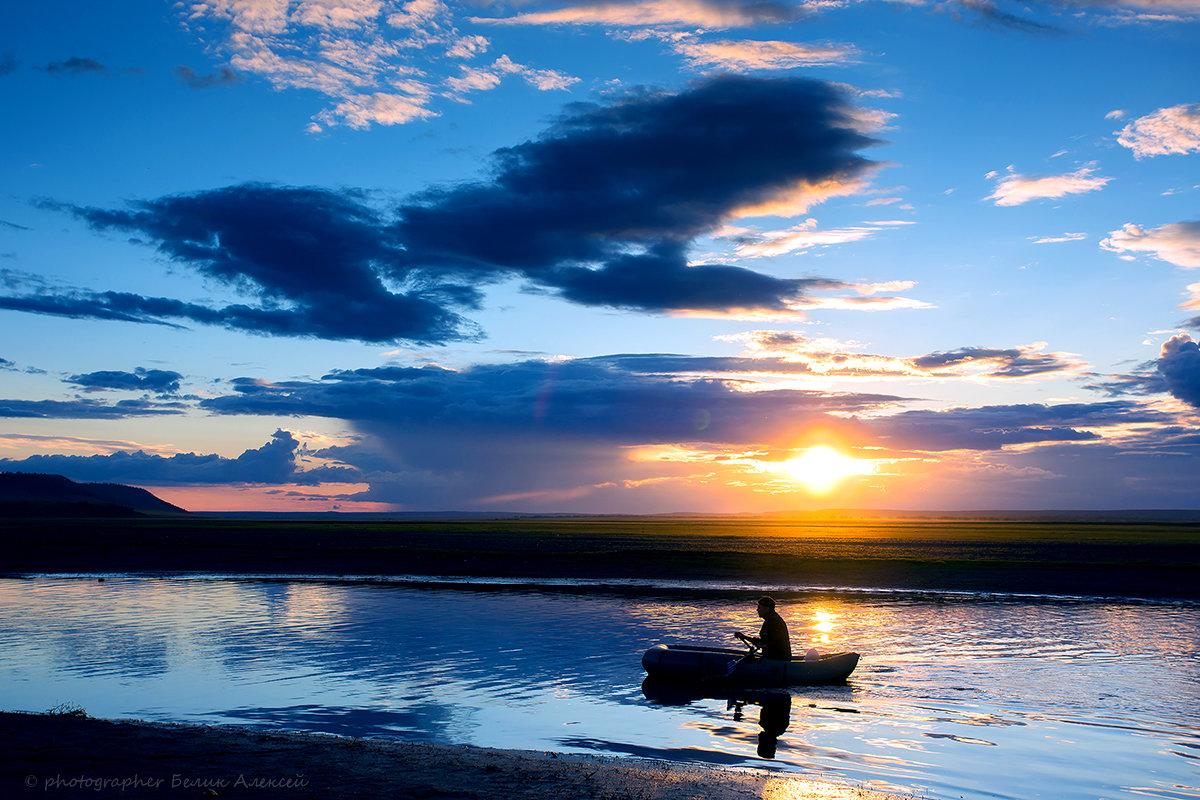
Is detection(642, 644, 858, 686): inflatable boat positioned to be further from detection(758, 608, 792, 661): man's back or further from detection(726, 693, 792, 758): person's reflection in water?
detection(726, 693, 792, 758): person's reflection in water

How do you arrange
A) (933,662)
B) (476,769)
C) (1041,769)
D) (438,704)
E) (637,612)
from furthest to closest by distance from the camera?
1. (637,612)
2. (933,662)
3. (438,704)
4. (1041,769)
5. (476,769)

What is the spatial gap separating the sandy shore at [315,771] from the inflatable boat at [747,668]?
294 inches

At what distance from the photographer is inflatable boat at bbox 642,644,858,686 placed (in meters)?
21.0

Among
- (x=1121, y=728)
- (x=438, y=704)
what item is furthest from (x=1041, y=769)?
(x=438, y=704)

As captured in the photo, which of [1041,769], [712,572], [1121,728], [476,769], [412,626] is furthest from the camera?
[712,572]

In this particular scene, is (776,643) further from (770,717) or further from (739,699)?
(770,717)

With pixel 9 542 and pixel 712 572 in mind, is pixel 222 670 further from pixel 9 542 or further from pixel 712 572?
pixel 9 542

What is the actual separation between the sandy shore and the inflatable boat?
746 centimetres

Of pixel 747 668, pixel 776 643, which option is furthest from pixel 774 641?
pixel 747 668

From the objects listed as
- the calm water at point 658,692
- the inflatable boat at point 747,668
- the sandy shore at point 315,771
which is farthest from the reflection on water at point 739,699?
the sandy shore at point 315,771

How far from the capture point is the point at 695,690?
20531mm

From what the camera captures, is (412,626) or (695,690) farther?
→ (412,626)

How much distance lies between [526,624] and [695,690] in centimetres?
1112

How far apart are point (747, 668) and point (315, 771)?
1212 cm
